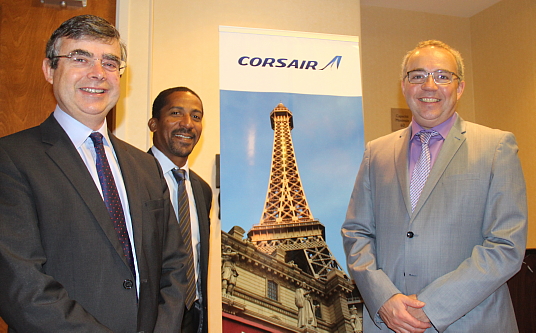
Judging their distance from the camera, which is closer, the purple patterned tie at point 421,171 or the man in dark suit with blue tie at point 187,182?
the purple patterned tie at point 421,171

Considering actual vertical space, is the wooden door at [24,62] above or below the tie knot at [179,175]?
above

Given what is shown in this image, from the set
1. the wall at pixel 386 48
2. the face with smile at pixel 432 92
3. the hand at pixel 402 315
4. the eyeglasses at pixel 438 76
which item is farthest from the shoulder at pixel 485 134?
the wall at pixel 386 48

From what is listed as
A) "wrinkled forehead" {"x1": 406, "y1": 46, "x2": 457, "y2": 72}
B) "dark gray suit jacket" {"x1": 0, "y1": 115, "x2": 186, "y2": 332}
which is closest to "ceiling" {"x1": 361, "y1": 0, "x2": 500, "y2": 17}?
"wrinkled forehead" {"x1": 406, "y1": 46, "x2": 457, "y2": 72}

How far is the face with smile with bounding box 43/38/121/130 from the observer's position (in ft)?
4.97

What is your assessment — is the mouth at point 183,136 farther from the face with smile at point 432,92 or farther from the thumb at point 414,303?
the thumb at point 414,303

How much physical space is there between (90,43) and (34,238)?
0.74 meters

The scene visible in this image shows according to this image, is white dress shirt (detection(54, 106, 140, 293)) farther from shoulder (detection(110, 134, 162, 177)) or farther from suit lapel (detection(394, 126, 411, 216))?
suit lapel (detection(394, 126, 411, 216))

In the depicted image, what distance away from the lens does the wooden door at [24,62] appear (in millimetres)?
2963

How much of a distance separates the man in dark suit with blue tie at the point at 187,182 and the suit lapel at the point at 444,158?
1068mm

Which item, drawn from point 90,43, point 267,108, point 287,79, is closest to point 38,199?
point 90,43

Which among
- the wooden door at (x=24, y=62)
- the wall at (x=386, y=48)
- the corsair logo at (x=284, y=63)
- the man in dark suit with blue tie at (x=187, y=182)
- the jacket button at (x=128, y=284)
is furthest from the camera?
the wall at (x=386, y=48)

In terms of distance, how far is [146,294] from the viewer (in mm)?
1433

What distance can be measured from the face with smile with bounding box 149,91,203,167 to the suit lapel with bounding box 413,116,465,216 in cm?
124

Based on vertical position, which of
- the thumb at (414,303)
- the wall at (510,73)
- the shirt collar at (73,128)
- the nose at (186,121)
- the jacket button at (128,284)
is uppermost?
the wall at (510,73)
